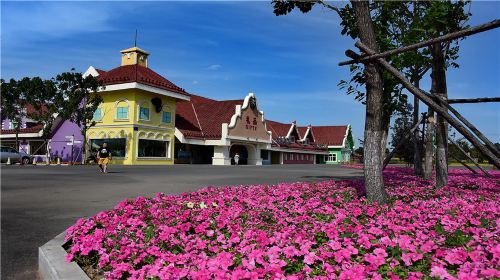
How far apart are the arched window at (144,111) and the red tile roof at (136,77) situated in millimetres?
1906

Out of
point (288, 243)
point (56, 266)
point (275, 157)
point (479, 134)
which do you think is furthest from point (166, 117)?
point (288, 243)

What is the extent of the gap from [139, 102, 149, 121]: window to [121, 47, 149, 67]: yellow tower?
6.53m

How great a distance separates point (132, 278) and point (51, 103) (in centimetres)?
3347

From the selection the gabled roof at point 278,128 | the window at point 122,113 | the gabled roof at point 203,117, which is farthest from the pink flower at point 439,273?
the gabled roof at point 278,128

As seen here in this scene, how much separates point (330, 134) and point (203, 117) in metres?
34.0

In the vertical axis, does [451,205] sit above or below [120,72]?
below

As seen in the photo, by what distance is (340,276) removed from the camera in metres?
3.00

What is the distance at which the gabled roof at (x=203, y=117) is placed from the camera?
4119 cm

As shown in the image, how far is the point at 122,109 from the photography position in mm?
35469

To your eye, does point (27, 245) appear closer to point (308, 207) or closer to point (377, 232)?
point (308, 207)

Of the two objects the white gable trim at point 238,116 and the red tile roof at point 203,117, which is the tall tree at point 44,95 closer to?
the red tile roof at point 203,117

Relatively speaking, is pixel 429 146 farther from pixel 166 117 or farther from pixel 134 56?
pixel 134 56

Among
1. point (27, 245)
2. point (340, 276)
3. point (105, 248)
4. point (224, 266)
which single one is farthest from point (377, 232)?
point (27, 245)

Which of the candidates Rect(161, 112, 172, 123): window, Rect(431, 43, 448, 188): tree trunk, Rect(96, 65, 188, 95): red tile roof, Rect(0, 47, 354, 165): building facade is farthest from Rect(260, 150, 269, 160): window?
Rect(431, 43, 448, 188): tree trunk
